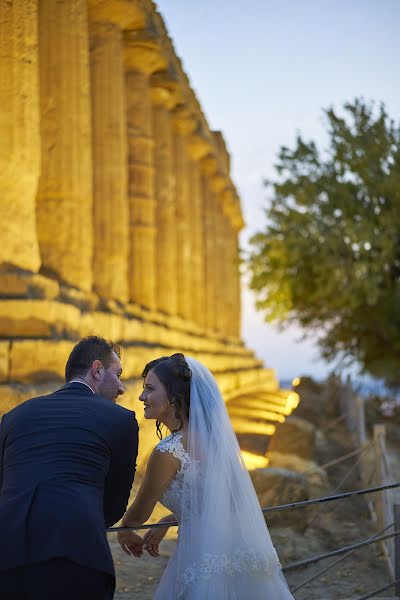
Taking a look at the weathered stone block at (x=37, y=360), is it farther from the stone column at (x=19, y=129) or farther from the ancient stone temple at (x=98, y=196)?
the stone column at (x=19, y=129)

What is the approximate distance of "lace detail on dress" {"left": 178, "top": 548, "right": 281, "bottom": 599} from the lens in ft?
12.2

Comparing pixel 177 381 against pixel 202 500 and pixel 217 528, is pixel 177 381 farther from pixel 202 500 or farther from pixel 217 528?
pixel 217 528

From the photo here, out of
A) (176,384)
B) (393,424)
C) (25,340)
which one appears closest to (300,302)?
(393,424)

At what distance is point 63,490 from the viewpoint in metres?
3.04

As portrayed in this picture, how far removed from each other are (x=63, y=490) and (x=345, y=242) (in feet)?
Result: 69.8

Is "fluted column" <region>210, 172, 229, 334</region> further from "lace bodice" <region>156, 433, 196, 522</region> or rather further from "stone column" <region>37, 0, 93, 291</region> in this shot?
"lace bodice" <region>156, 433, 196, 522</region>

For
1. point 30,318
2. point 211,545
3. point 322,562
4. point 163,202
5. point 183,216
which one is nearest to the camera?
point 211,545

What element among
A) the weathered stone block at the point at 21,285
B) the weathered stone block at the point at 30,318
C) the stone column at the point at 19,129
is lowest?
the weathered stone block at the point at 30,318

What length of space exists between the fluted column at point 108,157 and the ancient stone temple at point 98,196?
0.02 meters

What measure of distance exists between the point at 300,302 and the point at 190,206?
476 centimetres

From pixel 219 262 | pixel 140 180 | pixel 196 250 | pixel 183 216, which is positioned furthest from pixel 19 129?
pixel 219 262

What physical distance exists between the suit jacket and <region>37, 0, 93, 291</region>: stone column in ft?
25.4

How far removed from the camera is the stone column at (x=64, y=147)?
11.1 metres

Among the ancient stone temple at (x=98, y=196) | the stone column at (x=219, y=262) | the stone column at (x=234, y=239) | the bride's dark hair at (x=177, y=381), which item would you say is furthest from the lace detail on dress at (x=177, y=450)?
the stone column at (x=234, y=239)
